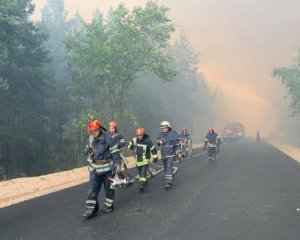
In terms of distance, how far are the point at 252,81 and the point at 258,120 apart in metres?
28.5

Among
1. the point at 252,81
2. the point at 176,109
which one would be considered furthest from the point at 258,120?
the point at 176,109

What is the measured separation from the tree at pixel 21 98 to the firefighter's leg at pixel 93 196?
56.2ft

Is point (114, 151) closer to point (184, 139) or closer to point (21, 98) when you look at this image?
point (184, 139)

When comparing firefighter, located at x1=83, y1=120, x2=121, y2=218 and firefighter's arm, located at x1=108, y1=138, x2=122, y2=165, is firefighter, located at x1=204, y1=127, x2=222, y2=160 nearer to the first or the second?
firefighter's arm, located at x1=108, y1=138, x2=122, y2=165

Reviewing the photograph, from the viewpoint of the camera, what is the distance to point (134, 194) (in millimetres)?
10812

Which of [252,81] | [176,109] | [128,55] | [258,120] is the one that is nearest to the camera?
[128,55]

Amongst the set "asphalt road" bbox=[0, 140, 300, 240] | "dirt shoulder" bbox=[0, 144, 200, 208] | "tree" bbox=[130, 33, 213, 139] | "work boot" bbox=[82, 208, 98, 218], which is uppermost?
"tree" bbox=[130, 33, 213, 139]

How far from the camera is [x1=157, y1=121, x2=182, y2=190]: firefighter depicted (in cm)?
1204

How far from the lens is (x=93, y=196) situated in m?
8.08

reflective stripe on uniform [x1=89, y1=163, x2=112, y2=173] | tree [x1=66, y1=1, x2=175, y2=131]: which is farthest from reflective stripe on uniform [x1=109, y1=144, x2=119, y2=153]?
tree [x1=66, y1=1, x2=175, y2=131]

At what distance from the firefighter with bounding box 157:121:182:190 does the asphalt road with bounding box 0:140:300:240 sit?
51cm

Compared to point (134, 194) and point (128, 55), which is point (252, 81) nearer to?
point (128, 55)

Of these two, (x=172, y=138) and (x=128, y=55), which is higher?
(x=128, y=55)

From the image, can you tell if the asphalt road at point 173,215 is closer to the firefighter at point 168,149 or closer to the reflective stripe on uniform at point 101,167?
the firefighter at point 168,149
